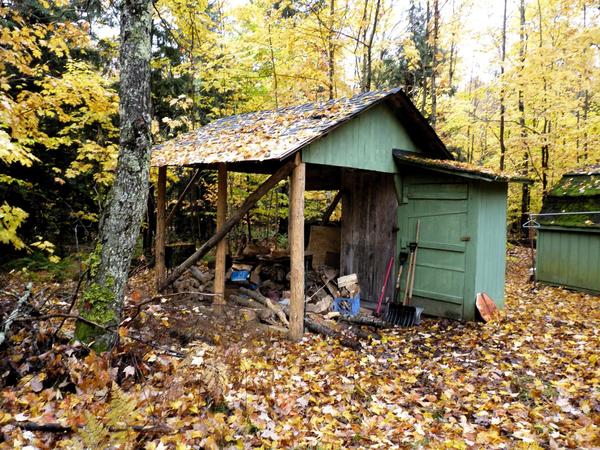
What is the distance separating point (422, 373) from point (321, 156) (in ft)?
11.5

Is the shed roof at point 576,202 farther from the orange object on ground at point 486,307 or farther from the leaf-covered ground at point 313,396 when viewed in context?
the leaf-covered ground at point 313,396

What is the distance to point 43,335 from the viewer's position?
12.3ft

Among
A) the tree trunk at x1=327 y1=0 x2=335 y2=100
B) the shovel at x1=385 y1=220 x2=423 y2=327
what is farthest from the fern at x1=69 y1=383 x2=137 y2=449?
the tree trunk at x1=327 y1=0 x2=335 y2=100

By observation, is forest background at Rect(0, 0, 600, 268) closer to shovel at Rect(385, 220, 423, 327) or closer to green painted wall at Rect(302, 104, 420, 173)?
green painted wall at Rect(302, 104, 420, 173)

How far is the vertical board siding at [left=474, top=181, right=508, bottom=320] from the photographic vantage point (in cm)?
719

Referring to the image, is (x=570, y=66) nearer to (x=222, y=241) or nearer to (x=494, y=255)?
(x=494, y=255)

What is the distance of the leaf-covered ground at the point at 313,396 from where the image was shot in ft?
9.67

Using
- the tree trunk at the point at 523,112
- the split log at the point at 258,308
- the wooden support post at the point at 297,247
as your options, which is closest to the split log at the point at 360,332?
the wooden support post at the point at 297,247

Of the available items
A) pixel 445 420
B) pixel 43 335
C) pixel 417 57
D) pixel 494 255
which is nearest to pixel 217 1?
pixel 417 57

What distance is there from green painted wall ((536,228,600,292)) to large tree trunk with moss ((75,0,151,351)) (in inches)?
388

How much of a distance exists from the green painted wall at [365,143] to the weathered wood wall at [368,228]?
73cm

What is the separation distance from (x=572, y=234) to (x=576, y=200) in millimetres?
909

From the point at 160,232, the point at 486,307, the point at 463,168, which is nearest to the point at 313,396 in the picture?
the point at 486,307

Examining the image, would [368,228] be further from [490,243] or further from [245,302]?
[245,302]
